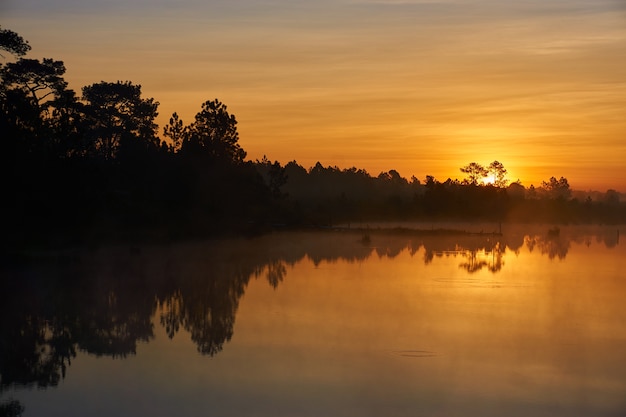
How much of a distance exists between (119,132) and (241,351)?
41126 millimetres

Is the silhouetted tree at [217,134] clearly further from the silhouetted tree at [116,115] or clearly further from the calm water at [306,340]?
the calm water at [306,340]

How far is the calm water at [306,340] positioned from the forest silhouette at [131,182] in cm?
250

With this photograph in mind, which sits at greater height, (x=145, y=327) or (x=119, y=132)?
(x=119, y=132)

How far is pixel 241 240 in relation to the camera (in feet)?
150

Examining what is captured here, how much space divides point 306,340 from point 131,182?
104 feet

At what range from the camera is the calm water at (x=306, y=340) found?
39.6 ft

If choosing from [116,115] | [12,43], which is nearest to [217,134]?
[116,115]

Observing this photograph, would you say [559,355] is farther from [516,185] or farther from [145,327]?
[516,185]

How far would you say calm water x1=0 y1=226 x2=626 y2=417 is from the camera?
39.6ft

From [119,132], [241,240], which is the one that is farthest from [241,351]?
[119,132]

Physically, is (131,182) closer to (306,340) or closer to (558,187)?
(306,340)

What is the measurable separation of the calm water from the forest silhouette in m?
2.50

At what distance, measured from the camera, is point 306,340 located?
1619 cm

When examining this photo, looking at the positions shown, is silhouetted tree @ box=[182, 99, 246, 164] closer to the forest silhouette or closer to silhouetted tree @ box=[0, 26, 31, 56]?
the forest silhouette
